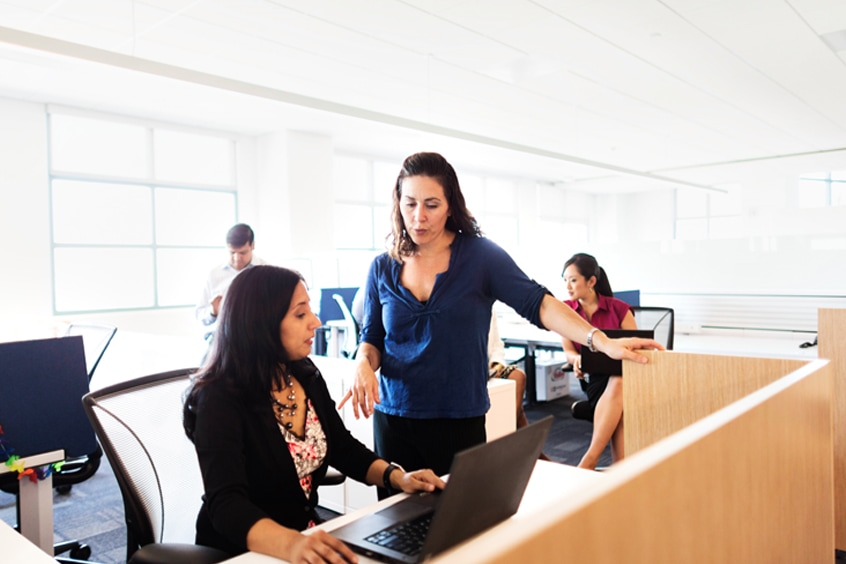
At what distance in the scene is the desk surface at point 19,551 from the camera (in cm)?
110

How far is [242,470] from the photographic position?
1309 millimetres

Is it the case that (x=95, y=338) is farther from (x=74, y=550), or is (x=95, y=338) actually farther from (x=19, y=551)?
(x=19, y=551)

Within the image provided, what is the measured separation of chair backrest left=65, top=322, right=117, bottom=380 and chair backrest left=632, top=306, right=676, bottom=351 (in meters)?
→ 2.98

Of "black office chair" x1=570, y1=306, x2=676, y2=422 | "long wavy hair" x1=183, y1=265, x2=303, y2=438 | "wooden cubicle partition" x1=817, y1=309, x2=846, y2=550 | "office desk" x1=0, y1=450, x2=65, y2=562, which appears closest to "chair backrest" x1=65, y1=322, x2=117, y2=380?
"office desk" x1=0, y1=450, x2=65, y2=562

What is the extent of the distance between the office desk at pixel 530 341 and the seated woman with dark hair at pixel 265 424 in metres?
3.34

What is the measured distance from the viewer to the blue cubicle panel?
2016mm

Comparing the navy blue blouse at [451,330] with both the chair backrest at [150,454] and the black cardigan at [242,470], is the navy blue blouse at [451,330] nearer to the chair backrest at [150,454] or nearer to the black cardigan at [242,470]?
the black cardigan at [242,470]

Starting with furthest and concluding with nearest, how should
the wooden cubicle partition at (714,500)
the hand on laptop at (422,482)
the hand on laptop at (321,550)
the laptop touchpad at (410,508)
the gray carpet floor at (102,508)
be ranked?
the gray carpet floor at (102,508) < the hand on laptop at (422,482) < the laptop touchpad at (410,508) < the hand on laptop at (321,550) < the wooden cubicle partition at (714,500)

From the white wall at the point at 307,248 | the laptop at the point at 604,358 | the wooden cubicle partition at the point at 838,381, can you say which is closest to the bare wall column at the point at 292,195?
the white wall at the point at 307,248

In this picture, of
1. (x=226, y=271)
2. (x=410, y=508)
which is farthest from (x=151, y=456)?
(x=226, y=271)

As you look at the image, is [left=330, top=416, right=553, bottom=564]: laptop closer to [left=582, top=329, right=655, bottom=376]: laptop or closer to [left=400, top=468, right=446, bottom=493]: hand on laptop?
[left=400, top=468, right=446, bottom=493]: hand on laptop

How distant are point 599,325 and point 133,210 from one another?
5.22 m

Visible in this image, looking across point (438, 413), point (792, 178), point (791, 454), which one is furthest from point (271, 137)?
point (792, 178)

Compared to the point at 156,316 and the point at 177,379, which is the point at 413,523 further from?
the point at 156,316
